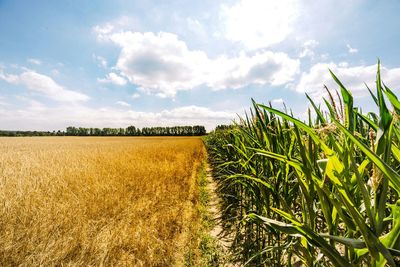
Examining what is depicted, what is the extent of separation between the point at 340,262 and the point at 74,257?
9.95ft

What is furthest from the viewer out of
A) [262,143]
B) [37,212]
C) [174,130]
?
[174,130]

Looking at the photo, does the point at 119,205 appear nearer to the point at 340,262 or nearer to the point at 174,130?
the point at 340,262

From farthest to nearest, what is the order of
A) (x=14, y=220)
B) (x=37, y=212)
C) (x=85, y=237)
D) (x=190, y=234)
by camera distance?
(x=190, y=234), (x=37, y=212), (x=14, y=220), (x=85, y=237)

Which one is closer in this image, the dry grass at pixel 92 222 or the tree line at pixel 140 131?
the dry grass at pixel 92 222

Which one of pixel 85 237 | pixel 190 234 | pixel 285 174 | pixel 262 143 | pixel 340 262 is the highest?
pixel 262 143

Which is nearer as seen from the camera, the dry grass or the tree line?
the dry grass

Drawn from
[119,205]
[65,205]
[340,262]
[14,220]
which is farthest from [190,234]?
[340,262]

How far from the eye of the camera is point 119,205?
471 centimetres

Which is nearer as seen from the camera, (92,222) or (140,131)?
(92,222)

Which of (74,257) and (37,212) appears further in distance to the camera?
(37,212)

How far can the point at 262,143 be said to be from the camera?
6.91 ft

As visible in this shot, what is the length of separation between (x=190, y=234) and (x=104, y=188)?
2.54 meters

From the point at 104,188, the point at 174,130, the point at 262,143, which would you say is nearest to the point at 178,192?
the point at 104,188

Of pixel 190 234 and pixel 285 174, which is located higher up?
pixel 285 174
